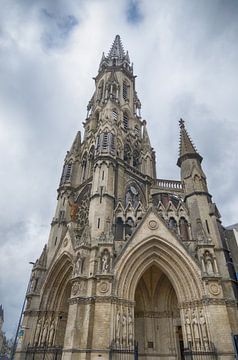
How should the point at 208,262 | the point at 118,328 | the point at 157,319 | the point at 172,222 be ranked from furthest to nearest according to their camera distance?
1. the point at 172,222
2. the point at 157,319
3. the point at 208,262
4. the point at 118,328

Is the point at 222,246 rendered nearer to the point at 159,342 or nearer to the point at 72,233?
the point at 159,342

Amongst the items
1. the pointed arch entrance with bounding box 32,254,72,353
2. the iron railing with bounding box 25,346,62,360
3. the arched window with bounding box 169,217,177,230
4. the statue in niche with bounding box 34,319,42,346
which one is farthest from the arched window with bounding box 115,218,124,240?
the iron railing with bounding box 25,346,62,360

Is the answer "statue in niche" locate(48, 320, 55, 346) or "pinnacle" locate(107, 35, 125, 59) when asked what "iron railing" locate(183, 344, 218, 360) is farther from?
"pinnacle" locate(107, 35, 125, 59)

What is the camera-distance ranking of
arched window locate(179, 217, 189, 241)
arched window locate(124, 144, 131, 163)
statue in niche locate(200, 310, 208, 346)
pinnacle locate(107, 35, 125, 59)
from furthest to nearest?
pinnacle locate(107, 35, 125, 59) → arched window locate(124, 144, 131, 163) → arched window locate(179, 217, 189, 241) → statue in niche locate(200, 310, 208, 346)

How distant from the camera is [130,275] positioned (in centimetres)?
1347

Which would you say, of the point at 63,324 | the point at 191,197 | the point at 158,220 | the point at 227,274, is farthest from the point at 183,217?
the point at 63,324

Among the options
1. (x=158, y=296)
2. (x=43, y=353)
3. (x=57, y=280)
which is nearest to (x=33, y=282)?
(x=57, y=280)

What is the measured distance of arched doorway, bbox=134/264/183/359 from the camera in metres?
14.2

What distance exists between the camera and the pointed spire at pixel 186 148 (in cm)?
1975

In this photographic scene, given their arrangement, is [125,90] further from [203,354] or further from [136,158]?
[203,354]

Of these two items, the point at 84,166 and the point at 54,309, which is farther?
the point at 84,166

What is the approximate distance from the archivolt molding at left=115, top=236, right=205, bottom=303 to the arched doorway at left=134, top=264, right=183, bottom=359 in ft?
3.53

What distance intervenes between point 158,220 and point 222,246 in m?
4.03

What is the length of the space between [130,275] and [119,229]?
11.9 ft
